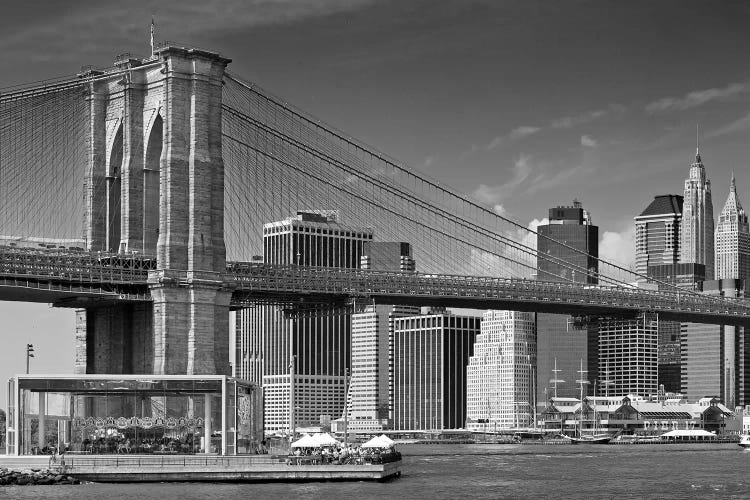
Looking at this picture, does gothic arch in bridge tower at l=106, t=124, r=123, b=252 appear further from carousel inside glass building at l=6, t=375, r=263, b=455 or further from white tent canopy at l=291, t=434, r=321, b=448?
white tent canopy at l=291, t=434, r=321, b=448

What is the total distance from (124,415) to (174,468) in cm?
661

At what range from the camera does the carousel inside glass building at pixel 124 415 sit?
278 ft

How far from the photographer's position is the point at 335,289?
108m

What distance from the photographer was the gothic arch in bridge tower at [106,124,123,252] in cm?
10094

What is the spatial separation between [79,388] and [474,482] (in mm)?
22623

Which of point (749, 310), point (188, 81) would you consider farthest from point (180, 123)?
point (749, 310)

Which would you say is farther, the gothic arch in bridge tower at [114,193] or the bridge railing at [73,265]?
the gothic arch in bridge tower at [114,193]

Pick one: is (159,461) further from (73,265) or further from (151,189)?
(151,189)

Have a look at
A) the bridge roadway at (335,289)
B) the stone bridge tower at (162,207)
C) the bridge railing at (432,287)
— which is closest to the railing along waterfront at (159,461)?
the stone bridge tower at (162,207)

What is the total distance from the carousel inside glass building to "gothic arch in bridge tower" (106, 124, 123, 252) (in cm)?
1656

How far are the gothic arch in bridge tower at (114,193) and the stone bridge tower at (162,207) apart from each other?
63 millimetres

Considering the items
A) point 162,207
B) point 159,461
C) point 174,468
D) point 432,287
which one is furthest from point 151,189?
point 432,287

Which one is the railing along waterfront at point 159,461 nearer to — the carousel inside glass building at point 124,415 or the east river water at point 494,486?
the east river water at point 494,486

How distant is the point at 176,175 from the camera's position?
95.8 meters
